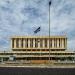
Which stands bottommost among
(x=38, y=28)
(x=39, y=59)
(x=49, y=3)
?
(x=39, y=59)

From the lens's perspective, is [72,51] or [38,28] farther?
[72,51]

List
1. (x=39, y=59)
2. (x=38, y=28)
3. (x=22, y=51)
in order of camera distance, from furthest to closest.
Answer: (x=22, y=51), (x=39, y=59), (x=38, y=28)

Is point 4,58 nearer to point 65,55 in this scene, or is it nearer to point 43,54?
point 43,54

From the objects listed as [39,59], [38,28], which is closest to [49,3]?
[38,28]

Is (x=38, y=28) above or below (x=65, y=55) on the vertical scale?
above

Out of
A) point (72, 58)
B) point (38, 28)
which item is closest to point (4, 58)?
point (72, 58)

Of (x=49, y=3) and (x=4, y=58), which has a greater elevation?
(x=49, y=3)

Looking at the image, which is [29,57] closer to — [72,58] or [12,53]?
[12,53]

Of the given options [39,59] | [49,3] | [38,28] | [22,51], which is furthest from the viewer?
[22,51]

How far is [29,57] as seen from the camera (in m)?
188

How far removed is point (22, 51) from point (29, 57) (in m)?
11.1

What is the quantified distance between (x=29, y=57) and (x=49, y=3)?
73.0m

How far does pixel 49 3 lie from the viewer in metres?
122

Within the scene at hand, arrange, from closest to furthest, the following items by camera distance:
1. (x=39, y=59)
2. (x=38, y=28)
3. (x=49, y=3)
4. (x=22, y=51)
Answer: (x=49, y=3) → (x=38, y=28) → (x=39, y=59) → (x=22, y=51)
